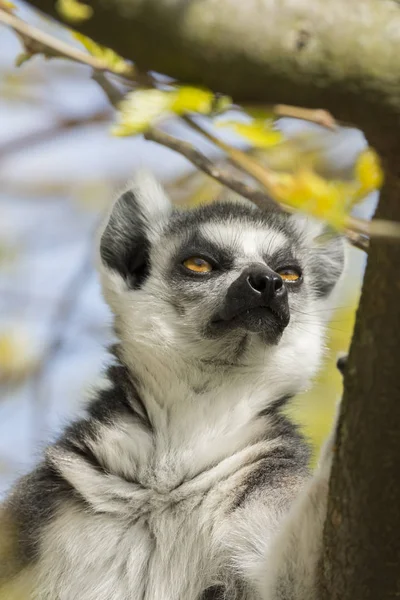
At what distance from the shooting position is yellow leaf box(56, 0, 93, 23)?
5.71 feet

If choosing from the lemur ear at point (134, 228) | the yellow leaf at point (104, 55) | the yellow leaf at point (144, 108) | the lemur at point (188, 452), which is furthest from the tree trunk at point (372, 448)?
the lemur ear at point (134, 228)

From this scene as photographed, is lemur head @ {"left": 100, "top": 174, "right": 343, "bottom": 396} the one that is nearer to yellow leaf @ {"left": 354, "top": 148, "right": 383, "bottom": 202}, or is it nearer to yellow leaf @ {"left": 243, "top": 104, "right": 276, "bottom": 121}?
yellow leaf @ {"left": 354, "top": 148, "right": 383, "bottom": 202}

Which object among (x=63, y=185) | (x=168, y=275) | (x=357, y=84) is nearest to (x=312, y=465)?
(x=168, y=275)

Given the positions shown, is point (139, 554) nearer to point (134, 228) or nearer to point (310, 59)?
point (134, 228)

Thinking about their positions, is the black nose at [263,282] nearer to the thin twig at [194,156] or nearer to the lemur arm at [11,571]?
the thin twig at [194,156]

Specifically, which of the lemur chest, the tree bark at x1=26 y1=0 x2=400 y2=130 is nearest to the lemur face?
the lemur chest

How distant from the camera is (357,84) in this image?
1.94 meters

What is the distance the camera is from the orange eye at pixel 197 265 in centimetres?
513

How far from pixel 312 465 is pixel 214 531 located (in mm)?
793

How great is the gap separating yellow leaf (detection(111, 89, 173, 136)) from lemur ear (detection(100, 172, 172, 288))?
2.28 m

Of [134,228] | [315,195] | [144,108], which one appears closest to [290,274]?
[134,228]

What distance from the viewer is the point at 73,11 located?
1.95 metres

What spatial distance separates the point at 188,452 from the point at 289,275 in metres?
1.49

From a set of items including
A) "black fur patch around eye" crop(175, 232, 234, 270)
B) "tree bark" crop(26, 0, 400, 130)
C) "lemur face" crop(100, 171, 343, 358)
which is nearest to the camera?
"tree bark" crop(26, 0, 400, 130)
